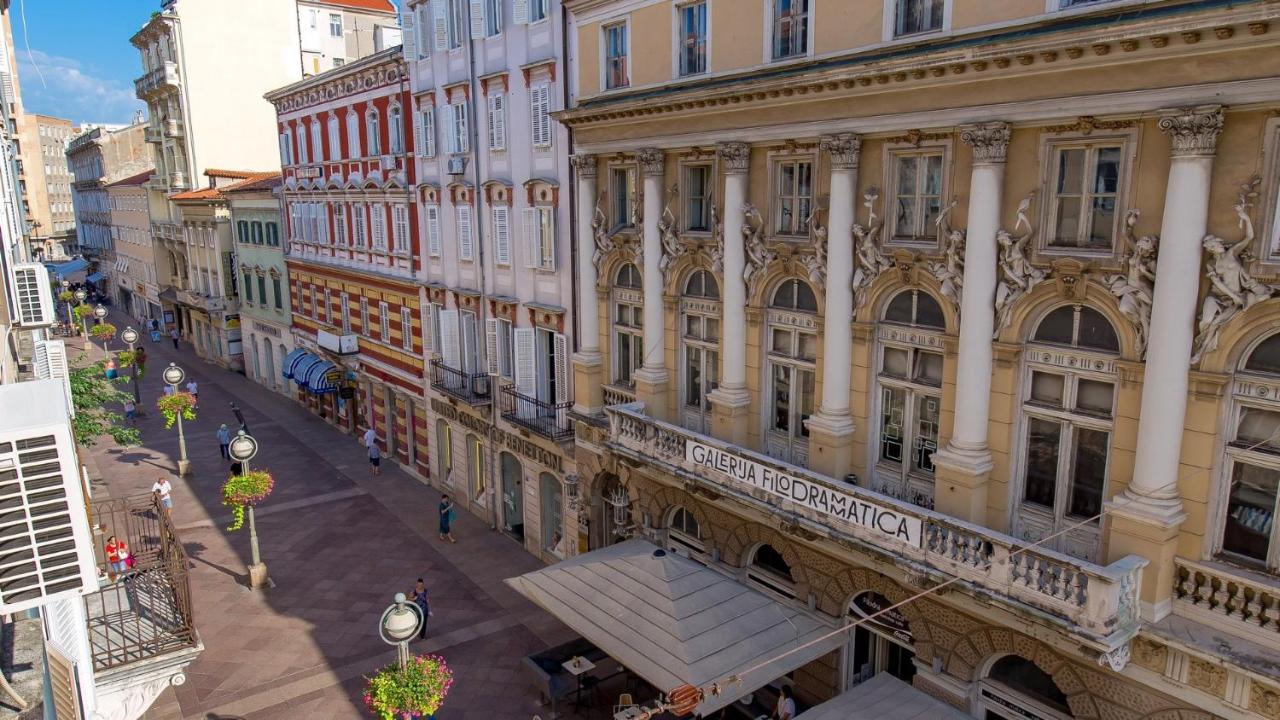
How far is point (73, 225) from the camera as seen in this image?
12362 centimetres

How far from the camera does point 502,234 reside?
2502 cm

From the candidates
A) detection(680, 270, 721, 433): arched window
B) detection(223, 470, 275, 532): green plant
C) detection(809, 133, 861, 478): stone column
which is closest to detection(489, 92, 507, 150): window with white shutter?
detection(680, 270, 721, 433): arched window

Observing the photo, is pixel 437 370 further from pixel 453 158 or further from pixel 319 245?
pixel 319 245

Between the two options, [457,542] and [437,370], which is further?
[437,370]

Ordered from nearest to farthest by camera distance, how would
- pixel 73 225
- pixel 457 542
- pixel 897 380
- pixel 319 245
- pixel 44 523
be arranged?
1. pixel 44 523
2. pixel 897 380
3. pixel 457 542
4. pixel 319 245
5. pixel 73 225

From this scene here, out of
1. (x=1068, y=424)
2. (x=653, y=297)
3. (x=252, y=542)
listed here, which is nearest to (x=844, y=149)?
(x=1068, y=424)

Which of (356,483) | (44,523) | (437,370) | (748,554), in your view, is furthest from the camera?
(356,483)

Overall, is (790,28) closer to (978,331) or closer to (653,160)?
(653,160)

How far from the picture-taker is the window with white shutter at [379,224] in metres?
32.4

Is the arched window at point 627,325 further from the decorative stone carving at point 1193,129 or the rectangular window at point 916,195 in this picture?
the decorative stone carving at point 1193,129

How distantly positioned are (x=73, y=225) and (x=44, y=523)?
142m

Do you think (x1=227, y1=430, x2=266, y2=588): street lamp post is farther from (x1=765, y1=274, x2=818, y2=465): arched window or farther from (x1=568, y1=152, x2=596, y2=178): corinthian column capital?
(x1=765, y1=274, x2=818, y2=465): arched window

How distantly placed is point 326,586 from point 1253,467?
70.3ft

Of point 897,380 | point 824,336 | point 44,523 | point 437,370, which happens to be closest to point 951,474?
point 897,380
